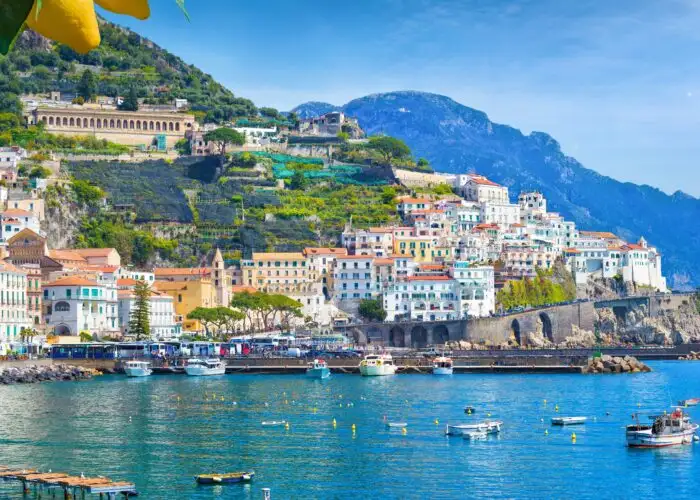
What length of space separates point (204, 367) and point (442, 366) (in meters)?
15.6

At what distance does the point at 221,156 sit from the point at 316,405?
59893 millimetres

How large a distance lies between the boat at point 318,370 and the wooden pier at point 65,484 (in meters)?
42.0

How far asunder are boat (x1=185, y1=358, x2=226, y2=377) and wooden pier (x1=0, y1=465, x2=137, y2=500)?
144 ft

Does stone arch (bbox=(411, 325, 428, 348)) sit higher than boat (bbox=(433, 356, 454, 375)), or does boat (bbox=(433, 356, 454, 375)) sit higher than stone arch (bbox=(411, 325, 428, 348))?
stone arch (bbox=(411, 325, 428, 348))

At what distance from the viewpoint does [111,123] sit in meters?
113

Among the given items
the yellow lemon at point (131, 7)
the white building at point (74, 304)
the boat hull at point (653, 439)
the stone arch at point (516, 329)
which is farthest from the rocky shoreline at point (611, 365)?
the yellow lemon at point (131, 7)

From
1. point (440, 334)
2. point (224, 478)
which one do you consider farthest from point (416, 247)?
point (224, 478)

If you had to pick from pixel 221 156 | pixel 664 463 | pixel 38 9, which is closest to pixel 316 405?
pixel 664 463

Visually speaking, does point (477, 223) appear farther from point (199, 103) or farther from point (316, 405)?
point (316, 405)

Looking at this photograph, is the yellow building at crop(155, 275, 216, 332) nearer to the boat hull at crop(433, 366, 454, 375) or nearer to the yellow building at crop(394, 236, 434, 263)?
the yellow building at crop(394, 236, 434, 263)

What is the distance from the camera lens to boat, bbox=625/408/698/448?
38656 millimetres

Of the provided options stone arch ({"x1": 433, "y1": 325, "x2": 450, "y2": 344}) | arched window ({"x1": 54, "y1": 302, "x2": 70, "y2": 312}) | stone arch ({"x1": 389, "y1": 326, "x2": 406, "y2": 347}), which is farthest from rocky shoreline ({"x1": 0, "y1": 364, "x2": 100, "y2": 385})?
stone arch ({"x1": 433, "y1": 325, "x2": 450, "y2": 344})

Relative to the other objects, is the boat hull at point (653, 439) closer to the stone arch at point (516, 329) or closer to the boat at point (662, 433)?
the boat at point (662, 433)

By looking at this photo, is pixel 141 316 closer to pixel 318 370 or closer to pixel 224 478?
pixel 318 370
